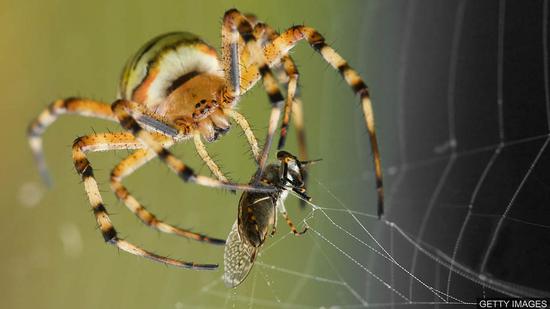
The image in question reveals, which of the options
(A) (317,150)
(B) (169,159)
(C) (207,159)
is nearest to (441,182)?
(A) (317,150)

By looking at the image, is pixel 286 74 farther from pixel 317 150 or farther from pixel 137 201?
pixel 317 150

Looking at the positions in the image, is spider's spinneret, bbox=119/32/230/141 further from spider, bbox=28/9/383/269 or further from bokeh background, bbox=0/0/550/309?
bokeh background, bbox=0/0/550/309

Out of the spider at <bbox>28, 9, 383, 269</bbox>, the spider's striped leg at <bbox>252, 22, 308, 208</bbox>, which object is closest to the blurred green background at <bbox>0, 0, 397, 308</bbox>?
the spider's striped leg at <bbox>252, 22, 308, 208</bbox>

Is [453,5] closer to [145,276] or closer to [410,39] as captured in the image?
[410,39]

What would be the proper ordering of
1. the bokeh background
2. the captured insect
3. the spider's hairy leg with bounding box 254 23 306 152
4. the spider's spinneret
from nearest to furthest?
1. the captured insect
2. the spider's hairy leg with bounding box 254 23 306 152
3. the spider's spinneret
4. the bokeh background

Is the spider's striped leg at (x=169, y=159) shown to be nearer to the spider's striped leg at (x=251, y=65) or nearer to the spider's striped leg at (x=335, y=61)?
the spider's striped leg at (x=251, y=65)

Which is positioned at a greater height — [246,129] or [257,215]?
[246,129]

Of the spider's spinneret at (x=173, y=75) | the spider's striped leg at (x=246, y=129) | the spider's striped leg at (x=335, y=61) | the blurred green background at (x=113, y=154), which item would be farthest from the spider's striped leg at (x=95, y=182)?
the blurred green background at (x=113, y=154)
